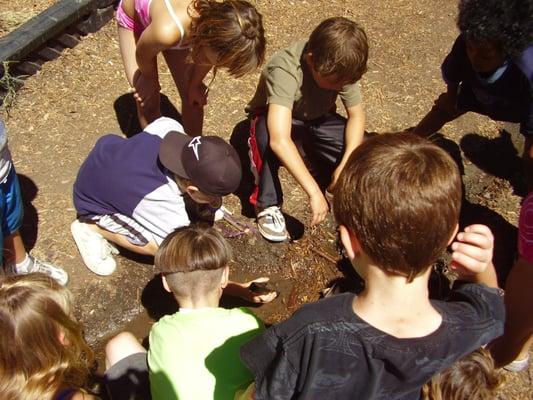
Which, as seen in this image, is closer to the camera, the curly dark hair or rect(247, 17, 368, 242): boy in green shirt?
the curly dark hair

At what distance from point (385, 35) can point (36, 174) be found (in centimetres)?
305

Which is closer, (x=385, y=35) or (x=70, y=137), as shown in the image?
(x=70, y=137)

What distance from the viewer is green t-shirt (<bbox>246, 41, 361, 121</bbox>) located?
2.88m

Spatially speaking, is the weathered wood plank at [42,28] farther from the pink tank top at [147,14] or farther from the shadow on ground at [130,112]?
the pink tank top at [147,14]

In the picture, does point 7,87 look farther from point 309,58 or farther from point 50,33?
point 309,58

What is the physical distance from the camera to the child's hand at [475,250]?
64.7 inches

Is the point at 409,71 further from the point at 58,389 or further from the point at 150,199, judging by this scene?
the point at 58,389

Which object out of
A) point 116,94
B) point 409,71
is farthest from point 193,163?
point 409,71

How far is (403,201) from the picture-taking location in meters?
1.39

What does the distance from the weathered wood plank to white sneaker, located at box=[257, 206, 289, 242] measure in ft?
6.57

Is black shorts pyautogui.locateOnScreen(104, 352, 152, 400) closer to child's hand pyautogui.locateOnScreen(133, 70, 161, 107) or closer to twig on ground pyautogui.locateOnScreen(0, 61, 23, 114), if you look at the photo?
child's hand pyautogui.locateOnScreen(133, 70, 161, 107)

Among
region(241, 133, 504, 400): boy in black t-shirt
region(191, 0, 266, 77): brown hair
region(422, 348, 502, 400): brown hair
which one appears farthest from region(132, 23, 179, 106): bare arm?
region(422, 348, 502, 400): brown hair

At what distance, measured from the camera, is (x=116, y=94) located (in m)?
3.89

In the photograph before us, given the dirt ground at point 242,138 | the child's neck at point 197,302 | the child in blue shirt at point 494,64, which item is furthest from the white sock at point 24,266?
the child in blue shirt at point 494,64
